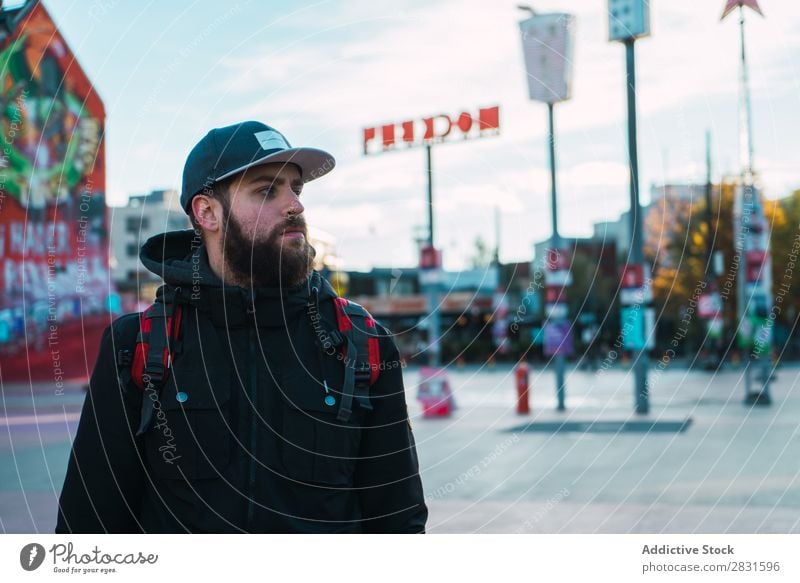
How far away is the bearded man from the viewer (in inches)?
103

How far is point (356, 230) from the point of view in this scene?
416 cm

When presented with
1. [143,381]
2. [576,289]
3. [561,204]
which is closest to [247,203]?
Result: [143,381]

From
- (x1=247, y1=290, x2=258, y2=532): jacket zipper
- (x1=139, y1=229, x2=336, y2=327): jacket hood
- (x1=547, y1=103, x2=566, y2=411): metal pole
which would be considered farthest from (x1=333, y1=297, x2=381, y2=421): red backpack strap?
(x1=547, y1=103, x2=566, y2=411): metal pole

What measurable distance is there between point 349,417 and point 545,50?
3615mm

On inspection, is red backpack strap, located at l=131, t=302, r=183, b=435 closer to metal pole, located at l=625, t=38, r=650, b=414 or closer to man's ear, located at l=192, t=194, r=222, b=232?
man's ear, located at l=192, t=194, r=222, b=232

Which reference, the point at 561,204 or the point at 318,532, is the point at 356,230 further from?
the point at 561,204

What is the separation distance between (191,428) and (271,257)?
51cm

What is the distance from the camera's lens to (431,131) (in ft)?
15.4

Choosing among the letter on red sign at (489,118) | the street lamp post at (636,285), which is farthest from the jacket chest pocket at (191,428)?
the street lamp post at (636,285)

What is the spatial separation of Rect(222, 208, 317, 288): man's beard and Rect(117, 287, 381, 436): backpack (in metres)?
0.15

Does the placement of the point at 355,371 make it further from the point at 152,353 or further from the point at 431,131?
the point at 431,131

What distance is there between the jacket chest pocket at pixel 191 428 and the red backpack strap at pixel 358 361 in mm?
330
